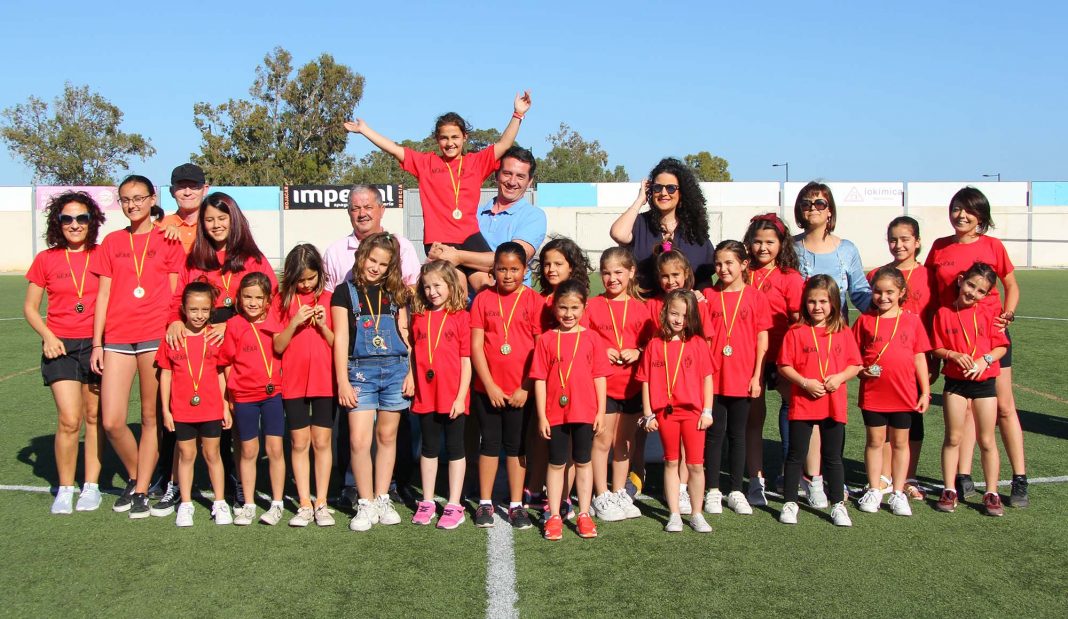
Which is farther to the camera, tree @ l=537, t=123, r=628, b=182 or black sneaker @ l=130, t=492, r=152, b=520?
tree @ l=537, t=123, r=628, b=182

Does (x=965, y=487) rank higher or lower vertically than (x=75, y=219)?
lower

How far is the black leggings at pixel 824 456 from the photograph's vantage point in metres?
5.00

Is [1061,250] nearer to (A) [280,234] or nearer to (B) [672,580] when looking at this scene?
(A) [280,234]

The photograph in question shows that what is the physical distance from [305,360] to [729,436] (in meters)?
2.55

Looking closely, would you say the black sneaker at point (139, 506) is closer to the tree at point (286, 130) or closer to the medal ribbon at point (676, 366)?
the medal ribbon at point (676, 366)

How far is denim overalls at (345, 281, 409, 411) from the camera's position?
4.95 meters

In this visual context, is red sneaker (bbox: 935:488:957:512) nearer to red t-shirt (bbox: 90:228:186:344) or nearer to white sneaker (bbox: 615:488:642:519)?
white sneaker (bbox: 615:488:642:519)

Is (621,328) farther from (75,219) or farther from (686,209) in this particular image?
(75,219)

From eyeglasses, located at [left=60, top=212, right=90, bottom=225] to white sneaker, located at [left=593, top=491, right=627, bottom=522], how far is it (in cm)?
350

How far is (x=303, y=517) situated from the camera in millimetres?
4922

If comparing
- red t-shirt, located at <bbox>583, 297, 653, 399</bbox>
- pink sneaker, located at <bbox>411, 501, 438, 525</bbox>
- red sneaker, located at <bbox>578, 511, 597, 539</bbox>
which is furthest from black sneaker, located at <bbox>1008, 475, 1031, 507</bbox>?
pink sneaker, located at <bbox>411, 501, 438, 525</bbox>

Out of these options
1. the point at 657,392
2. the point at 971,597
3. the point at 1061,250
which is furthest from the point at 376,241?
the point at 1061,250

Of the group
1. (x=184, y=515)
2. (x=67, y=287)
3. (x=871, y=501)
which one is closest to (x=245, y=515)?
(x=184, y=515)

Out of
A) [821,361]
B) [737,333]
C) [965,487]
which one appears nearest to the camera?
[821,361]
